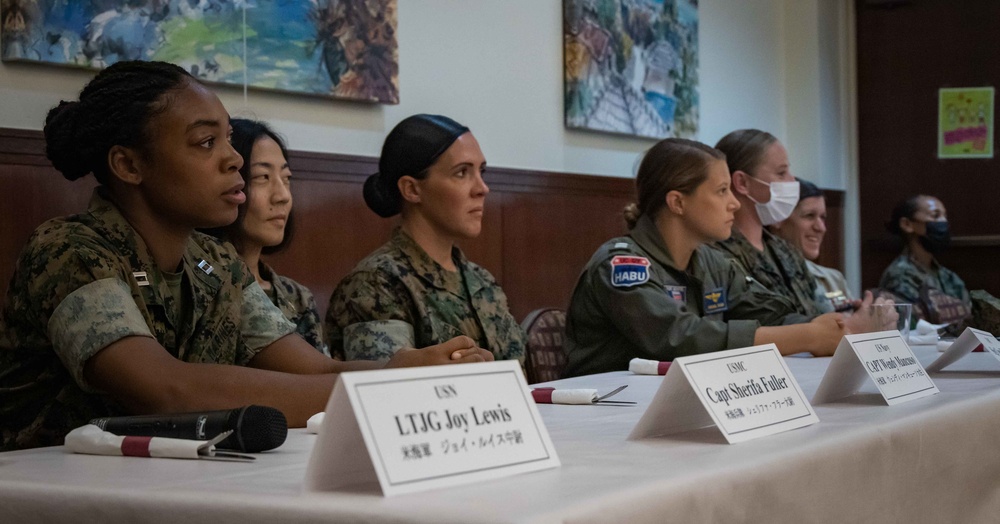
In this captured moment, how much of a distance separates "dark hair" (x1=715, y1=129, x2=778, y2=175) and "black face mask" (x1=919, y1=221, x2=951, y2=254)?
2.34m

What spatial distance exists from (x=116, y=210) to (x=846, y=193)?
5350mm

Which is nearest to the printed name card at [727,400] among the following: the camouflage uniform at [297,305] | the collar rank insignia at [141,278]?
the collar rank insignia at [141,278]

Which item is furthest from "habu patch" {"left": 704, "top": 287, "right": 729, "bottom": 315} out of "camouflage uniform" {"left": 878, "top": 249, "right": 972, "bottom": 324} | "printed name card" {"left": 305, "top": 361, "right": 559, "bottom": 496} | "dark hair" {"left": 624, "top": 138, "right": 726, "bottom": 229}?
"camouflage uniform" {"left": 878, "top": 249, "right": 972, "bottom": 324}

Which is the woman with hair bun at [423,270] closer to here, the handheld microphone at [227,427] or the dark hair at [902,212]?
the handheld microphone at [227,427]

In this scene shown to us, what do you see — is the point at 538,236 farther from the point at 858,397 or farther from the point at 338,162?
the point at 858,397

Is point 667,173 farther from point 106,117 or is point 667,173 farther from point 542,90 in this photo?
point 106,117

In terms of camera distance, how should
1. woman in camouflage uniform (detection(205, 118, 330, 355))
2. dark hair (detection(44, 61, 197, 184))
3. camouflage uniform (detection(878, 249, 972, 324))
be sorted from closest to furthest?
dark hair (detection(44, 61, 197, 184)), woman in camouflage uniform (detection(205, 118, 330, 355)), camouflage uniform (detection(878, 249, 972, 324))

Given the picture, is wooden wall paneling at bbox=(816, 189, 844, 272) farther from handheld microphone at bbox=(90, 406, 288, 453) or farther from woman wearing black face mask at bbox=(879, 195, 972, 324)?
handheld microphone at bbox=(90, 406, 288, 453)

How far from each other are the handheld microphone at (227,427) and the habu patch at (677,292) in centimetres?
191

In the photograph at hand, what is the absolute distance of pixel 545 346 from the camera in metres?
2.84

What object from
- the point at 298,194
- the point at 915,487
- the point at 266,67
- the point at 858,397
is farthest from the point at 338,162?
the point at 915,487

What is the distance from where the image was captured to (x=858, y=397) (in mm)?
1486

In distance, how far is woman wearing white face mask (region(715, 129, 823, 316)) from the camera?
366cm

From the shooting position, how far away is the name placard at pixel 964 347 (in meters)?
1.89
